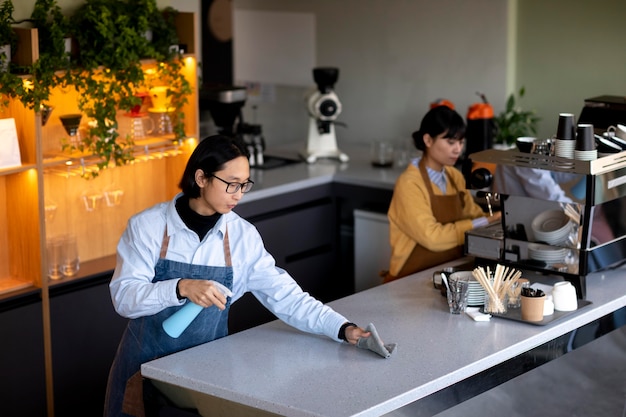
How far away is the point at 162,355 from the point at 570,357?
134cm

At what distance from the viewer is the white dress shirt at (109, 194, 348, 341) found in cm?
283

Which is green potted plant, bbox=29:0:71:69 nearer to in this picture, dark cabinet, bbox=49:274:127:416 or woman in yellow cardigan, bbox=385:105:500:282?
dark cabinet, bbox=49:274:127:416

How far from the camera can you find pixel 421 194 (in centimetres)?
402

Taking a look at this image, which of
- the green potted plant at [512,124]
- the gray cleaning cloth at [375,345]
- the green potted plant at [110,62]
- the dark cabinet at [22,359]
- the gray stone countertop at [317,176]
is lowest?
the dark cabinet at [22,359]

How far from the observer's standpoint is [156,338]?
3004 mm

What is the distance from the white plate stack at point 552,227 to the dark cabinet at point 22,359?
6.45 ft

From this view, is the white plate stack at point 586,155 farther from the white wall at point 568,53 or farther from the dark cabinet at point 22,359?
the dark cabinet at point 22,359

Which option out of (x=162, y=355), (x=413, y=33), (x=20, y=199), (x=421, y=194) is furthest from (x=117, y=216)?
(x=413, y=33)

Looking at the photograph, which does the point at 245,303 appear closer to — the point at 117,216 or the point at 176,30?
the point at 117,216

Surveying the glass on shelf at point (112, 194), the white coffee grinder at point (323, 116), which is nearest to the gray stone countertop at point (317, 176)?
the white coffee grinder at point (323, 116)

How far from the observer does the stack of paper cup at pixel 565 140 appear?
3.39 m

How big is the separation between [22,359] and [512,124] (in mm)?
2744

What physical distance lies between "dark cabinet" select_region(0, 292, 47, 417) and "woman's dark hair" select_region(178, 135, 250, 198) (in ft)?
4.46

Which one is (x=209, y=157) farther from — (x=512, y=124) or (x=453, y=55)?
(x=453, y=55)
